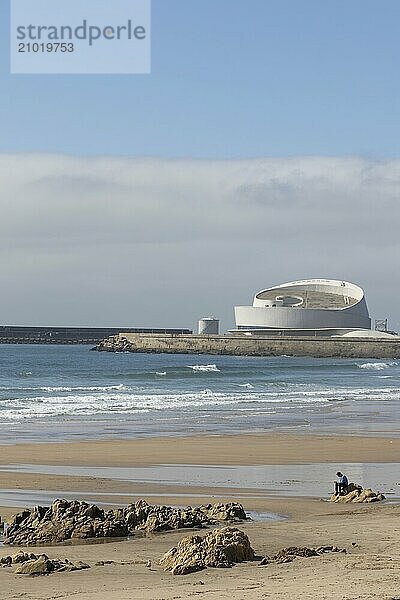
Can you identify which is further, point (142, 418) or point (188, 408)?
point (188, 408)

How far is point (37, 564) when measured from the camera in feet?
34.4

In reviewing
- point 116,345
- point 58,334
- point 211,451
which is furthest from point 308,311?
point 211,451

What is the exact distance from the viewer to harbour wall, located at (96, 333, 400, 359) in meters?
133

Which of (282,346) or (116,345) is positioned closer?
(282,346)

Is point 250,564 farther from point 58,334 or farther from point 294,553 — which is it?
point 58,334

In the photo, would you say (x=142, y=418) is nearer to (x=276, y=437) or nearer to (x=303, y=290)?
(x=276, y=437)

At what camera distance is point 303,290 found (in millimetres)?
144000

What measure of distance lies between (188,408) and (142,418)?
6118mm

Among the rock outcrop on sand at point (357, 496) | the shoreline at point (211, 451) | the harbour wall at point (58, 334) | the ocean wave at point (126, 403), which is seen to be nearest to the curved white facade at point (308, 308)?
the harbour wall at point (58, 334)

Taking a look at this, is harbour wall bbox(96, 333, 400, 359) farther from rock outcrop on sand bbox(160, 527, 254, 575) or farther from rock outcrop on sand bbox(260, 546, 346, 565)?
rock outcrop on sand bbox(160, 527, 254, 575)

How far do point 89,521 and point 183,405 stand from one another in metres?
32.0

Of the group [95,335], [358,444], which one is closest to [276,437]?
[358,444]

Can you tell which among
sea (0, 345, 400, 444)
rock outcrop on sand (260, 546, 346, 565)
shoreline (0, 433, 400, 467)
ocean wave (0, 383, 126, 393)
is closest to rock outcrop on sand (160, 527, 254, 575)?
rock outcrop on sand (260, 546, 346, 565)

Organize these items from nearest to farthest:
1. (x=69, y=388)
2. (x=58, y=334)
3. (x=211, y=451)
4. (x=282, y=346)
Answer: (x=211, y=451) < (x=69, y=388) < (x=282, y=346) < (x=58, y=334)
